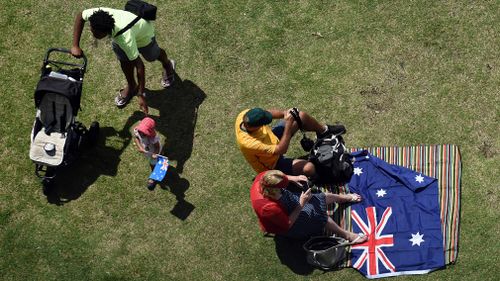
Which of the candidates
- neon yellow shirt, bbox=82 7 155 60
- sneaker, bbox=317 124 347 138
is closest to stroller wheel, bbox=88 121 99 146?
neon yellow shirt, bbox=82 7 155 60

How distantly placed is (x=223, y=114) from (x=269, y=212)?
288cm

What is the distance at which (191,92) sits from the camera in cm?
1171

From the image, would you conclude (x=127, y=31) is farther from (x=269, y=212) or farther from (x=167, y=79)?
(x=269, y=212)

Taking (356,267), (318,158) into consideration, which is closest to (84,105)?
(318,158)

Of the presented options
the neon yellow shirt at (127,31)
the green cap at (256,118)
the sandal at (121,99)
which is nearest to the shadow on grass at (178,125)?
the sandal at (121,99)

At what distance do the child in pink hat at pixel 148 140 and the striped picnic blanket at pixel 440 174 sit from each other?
9.81 ft

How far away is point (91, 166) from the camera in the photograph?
11.3m

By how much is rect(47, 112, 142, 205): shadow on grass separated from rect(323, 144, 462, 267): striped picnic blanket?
3853mm

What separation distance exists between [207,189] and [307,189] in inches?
77.8

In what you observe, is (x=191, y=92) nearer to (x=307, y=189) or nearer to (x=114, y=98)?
(x=114, y=98)

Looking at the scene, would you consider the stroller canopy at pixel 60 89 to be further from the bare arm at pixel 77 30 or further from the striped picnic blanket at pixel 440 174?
the striped picnic blanket at pixel 440 174

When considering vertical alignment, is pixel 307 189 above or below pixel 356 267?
above

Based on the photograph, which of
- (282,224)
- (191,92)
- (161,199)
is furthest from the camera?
(191,92)

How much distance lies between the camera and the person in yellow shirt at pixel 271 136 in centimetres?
940
